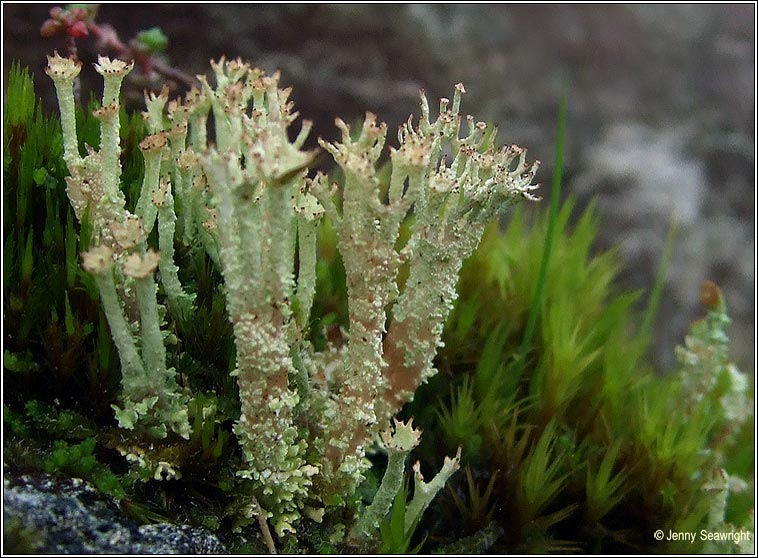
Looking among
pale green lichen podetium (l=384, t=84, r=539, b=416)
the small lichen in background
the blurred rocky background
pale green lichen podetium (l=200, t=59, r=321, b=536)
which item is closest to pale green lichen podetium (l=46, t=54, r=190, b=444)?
the small lichen in background

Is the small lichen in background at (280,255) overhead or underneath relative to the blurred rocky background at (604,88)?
underneath

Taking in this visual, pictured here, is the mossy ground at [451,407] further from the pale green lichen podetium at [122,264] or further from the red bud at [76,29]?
the red bud at [76,29]

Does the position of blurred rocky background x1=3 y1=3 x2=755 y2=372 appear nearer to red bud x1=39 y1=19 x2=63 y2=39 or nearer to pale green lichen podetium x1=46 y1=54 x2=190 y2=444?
red bud x1=39 y1=19 x2=63 y2=39

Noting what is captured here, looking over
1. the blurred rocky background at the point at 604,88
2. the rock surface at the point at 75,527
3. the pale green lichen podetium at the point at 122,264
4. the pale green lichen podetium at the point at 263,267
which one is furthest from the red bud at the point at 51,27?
the rock surface at the point at 75,527

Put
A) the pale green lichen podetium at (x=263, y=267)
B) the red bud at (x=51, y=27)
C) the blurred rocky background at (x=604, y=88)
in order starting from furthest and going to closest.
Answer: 1. the blurred rocky background at (x=604, y=88)
2. the red bud at (x=51, y=27)
3. the pale green lichen podetium at (x=263, y=267)

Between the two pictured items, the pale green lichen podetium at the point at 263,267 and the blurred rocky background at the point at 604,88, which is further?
the blurred rocky background at the point at 604,88

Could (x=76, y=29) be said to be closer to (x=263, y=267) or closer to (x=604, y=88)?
(x=263, y=267)

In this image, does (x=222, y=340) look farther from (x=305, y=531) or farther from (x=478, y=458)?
(x=478, y=458)
